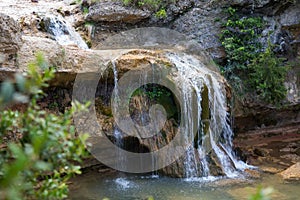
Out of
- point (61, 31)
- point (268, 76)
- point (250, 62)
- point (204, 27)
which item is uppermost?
point (204, 27)

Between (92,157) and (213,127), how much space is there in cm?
251

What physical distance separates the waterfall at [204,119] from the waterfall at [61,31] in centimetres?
238

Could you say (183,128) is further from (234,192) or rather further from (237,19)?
(237,19)

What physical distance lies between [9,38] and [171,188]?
137 inches

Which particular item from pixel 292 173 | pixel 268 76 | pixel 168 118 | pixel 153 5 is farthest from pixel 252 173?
pixel 153 5

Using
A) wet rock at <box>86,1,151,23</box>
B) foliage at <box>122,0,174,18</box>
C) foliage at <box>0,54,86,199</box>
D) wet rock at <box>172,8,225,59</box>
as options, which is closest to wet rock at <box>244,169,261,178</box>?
wet rock at <box>172,8,225,59</box>

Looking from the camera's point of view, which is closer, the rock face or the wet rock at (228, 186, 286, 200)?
the rock face

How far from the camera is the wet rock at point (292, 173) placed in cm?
592

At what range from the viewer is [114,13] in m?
8.68

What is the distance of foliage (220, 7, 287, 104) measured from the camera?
8070 mm

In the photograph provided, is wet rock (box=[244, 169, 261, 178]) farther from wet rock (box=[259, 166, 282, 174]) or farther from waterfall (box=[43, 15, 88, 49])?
waterfall (box=[43, 15, 88, 49])

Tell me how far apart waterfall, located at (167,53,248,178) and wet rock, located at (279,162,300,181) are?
2.73 feet

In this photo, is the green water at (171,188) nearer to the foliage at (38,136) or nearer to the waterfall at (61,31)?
the waterfall at (61,31)

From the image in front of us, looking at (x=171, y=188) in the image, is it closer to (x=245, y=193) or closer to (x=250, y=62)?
(x=245, y=193)
